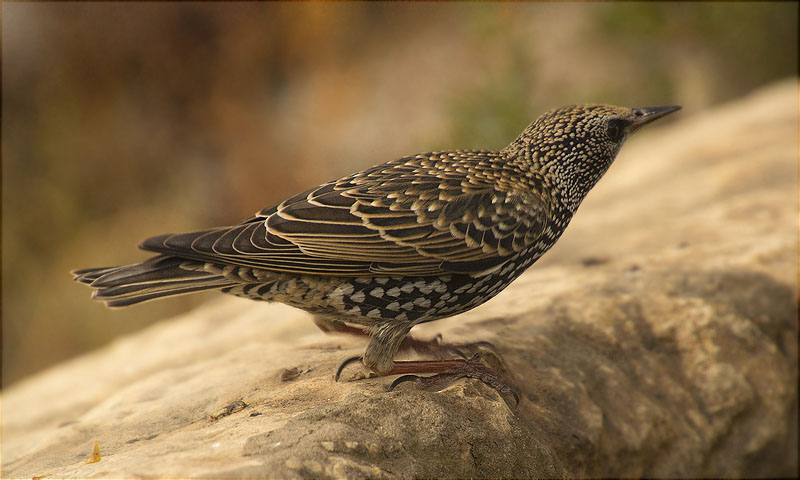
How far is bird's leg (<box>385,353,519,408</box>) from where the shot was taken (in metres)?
3.48

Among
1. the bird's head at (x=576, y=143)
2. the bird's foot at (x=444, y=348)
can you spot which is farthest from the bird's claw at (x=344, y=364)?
the bird's head at (x=576, y=143)

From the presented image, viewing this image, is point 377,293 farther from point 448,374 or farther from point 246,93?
point 246,93

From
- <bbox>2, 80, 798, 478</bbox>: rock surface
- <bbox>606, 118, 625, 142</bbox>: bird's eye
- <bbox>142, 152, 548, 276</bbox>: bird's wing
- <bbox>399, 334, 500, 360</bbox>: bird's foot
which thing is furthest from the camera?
<bbox>606, 118, 625, 142</bbox>: bird's eye

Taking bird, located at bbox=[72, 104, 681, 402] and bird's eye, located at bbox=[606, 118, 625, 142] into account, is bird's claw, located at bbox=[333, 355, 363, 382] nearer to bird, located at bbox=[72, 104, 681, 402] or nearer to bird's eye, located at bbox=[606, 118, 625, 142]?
bird, located at bbox=[72, 104, 681, 402]

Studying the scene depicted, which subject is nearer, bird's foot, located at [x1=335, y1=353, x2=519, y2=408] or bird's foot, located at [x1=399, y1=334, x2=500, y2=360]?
bird's foot, located at [x1=335, y1=353, x2=519, y2=408]

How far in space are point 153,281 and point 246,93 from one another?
1181 centimetres

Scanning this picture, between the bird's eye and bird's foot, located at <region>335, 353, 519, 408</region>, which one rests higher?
the bird's eye

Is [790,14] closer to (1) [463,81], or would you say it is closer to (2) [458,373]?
(1) [463,81]

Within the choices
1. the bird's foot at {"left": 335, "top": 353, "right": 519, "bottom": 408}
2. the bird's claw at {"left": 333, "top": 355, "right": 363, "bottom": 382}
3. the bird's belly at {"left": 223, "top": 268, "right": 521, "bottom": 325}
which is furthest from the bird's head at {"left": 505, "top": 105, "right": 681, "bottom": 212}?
the bird's claw at {"left": 333, "top": 355, "right": 363, "bottom": 382}

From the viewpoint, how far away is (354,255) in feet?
11.4

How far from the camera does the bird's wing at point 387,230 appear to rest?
137 inches

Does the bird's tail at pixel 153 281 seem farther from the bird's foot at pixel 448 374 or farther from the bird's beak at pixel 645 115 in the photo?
the bird's beak at pixel 645 115

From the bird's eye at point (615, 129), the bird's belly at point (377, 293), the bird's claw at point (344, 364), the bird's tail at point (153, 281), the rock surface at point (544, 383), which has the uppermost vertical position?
the bird's eye at point (615, 129)

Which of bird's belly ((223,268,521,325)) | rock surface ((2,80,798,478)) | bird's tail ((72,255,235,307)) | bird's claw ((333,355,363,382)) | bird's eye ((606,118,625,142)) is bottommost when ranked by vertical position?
rock surface ((2,80,798,478))
